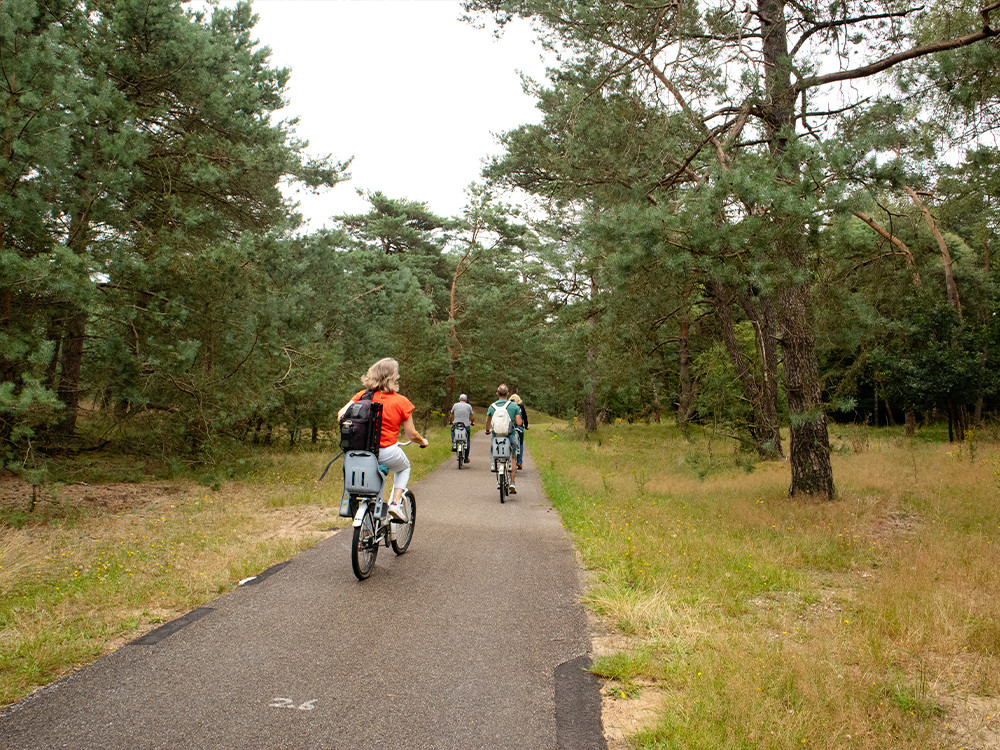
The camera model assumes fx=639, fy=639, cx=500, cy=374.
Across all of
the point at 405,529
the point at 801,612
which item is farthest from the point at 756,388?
the point at 405,529

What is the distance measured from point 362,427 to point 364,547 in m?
1.09

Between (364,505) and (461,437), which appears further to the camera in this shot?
(461,437)

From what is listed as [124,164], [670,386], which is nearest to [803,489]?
[124,164]

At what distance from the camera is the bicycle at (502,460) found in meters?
10.9

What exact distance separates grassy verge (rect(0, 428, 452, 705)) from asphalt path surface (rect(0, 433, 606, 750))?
27 centimetres

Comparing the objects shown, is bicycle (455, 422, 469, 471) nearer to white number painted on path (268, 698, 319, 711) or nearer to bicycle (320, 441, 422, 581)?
bicycle (320, 441, 422, 581)

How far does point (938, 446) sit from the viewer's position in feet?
62.2

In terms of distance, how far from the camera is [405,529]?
700 centimetres

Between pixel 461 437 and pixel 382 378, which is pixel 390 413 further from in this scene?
pixel 461 437

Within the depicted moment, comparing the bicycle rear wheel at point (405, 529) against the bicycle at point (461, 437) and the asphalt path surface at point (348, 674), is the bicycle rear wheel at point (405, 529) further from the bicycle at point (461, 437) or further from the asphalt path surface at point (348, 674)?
the bicycle at point (461, 437)

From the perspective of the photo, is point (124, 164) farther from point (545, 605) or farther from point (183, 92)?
point (545, 605)

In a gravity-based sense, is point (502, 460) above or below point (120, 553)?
above

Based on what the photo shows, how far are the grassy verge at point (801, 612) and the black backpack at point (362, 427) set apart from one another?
2344mm

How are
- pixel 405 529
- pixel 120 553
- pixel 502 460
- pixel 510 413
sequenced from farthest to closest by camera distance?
pixel 510 413 < pixel 502 460 < pixel 405 529 < pixel 120 553
